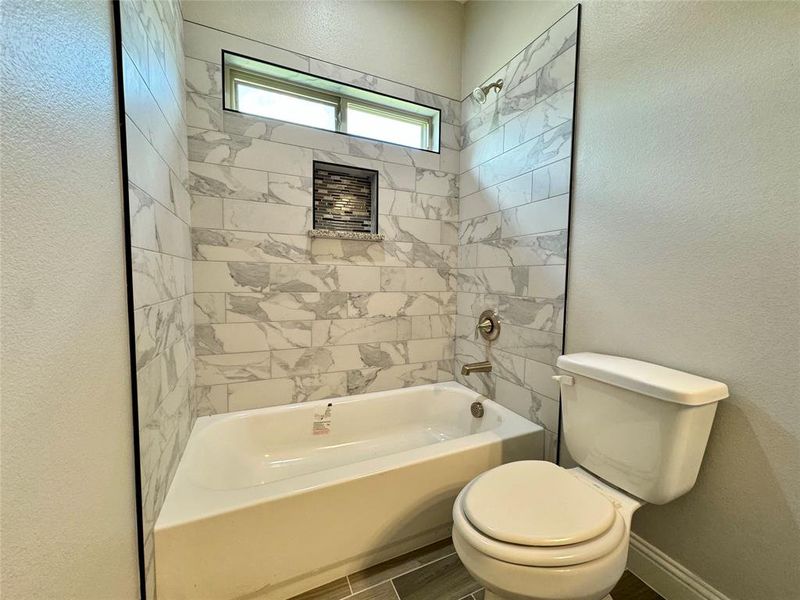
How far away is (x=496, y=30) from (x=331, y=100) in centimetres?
109

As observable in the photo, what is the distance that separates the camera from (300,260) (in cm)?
190

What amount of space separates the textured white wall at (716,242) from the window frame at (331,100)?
1115mm

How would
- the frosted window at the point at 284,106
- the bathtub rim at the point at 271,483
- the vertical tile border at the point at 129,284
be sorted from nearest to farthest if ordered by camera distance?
1. the vertical tile border at the point at 129,284
2. the bathtub rim at the point at 271,483
3. the frosted window at the point at 284,106

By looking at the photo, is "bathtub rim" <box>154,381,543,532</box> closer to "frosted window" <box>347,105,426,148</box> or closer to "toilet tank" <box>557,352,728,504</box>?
"toilet tank" <box>557,352,728,504</box>

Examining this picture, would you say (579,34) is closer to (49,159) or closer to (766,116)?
(766,116)

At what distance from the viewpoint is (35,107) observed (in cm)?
48

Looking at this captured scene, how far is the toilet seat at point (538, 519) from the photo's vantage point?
845mm

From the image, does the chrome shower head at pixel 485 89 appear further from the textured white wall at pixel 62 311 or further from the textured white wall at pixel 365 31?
the textured white wall at pixel 62 311

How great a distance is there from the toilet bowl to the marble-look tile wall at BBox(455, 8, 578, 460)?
664 millimetres

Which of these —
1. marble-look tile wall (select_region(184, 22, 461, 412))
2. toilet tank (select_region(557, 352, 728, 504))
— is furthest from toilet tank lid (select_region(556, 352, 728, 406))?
marble-look tile wall (select_region(184, 22, 461, 412))

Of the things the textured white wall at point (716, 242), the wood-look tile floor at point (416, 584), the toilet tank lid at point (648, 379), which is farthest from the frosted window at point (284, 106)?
the wood-look tile floor at point (416, 584)

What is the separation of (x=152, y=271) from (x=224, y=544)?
3.04 ft

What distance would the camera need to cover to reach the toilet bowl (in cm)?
83

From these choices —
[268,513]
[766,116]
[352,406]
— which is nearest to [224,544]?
[268,513]
